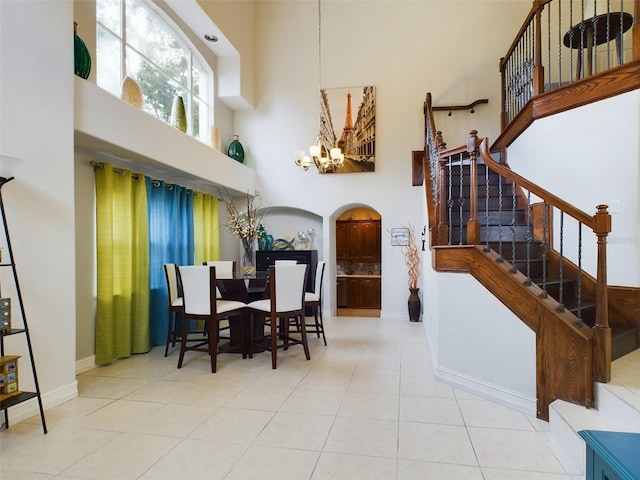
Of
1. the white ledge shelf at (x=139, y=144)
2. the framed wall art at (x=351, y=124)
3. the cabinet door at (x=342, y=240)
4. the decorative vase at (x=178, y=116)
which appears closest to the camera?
the white ledge shelf at (x=139, y=144)

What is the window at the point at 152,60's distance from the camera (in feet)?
13.2

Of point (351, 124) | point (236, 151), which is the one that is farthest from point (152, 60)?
point (351, 124)

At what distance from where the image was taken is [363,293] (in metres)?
8.29

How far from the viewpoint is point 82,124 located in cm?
309

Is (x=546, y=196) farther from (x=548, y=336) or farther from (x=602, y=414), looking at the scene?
(x=602, y=414)

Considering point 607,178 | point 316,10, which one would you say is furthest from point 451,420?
point 316,10

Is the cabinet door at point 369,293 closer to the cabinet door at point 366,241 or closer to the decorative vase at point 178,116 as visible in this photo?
the cabinet door at point 366,241

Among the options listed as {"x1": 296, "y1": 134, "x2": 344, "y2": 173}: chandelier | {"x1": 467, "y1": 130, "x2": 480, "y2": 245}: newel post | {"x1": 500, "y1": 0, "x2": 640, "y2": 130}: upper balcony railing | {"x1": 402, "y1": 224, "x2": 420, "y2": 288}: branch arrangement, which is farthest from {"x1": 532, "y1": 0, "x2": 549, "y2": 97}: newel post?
{"x1": 402, "y1": 224, "x2": 420, "y2": 288}: branch arrangement

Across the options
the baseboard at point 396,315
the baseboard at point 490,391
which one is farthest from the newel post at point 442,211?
the baseboard at point 396,315

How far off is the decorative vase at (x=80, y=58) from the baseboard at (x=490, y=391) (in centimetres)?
420

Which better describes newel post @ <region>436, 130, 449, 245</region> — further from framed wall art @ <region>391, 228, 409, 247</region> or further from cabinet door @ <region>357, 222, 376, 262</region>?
cabinet door @ <region>357, 222, 376, 262</region>

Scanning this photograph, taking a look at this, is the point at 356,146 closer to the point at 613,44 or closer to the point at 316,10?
the point at 316,10

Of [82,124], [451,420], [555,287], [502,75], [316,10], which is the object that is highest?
[316,10]

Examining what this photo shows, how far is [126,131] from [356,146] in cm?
385
